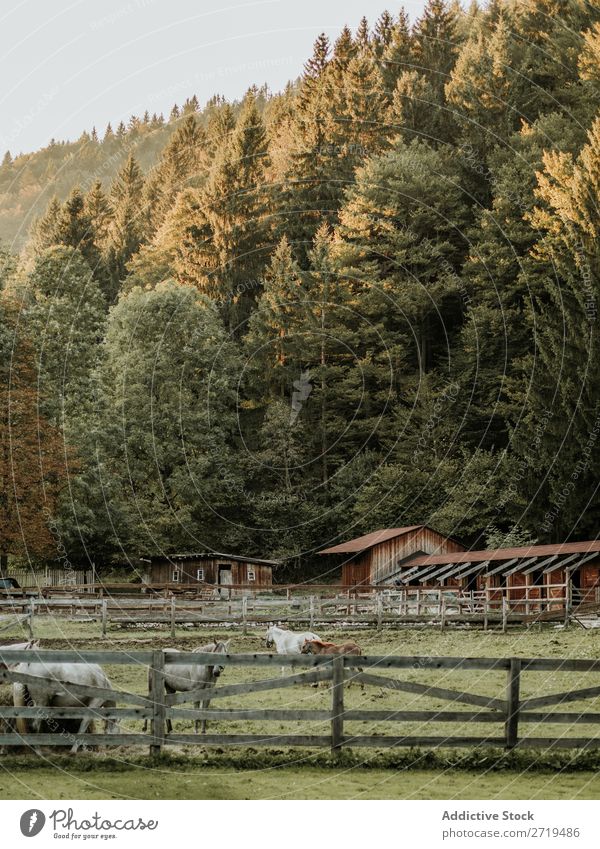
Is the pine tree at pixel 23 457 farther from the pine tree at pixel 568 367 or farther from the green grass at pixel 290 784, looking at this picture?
the green grass at pixel 290 784

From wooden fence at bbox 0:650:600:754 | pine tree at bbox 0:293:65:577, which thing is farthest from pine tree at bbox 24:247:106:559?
wooden fence at bbox 0:650:600:754

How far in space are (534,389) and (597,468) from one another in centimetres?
875

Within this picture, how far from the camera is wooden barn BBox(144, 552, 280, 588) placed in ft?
198

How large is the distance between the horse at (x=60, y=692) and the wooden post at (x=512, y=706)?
4.74m

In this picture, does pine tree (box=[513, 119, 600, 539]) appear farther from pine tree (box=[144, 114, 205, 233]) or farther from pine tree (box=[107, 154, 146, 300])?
pine tree (box=[144, 114, 205, 233])

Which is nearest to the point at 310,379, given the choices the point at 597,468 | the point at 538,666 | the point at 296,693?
the point at 597,468

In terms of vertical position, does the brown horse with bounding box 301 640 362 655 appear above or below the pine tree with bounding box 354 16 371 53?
below

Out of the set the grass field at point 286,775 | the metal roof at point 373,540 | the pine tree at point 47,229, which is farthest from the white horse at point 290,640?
the pine tree at point 47,229

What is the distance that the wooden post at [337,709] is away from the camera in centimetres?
1312

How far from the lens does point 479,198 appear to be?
3024 inches

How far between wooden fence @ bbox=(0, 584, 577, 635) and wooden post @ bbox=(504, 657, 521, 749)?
21.2 metres

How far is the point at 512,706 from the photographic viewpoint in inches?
524
